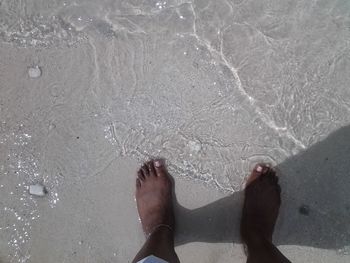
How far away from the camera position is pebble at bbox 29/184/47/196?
2873 mm

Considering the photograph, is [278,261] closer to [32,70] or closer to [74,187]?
[74,187]

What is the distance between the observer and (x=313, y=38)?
2.82 meters

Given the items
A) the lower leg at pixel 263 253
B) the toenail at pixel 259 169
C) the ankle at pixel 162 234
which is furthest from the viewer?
the toenail at pixel 259 169

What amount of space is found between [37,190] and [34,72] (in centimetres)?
82

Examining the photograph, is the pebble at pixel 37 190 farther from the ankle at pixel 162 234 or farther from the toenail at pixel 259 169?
the toenail at pixel 259 169

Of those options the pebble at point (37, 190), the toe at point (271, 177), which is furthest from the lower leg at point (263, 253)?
the pebble at point (37, 190)

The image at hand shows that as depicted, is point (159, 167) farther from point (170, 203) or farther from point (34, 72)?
point (34, 72)

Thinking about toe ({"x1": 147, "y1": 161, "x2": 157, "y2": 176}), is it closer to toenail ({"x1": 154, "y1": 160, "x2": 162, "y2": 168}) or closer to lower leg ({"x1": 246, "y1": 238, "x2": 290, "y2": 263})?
toenail ({"x1": 154, "y1": 160, "x2": 162, "y2": 168})

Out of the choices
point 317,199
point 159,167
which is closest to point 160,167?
point 159,167

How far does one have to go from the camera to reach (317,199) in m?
2.83

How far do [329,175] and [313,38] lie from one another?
0.93m

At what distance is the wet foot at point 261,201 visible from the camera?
2832mm

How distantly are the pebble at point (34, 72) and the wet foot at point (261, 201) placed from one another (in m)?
1.63

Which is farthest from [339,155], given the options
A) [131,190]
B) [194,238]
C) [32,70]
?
[32,70]
